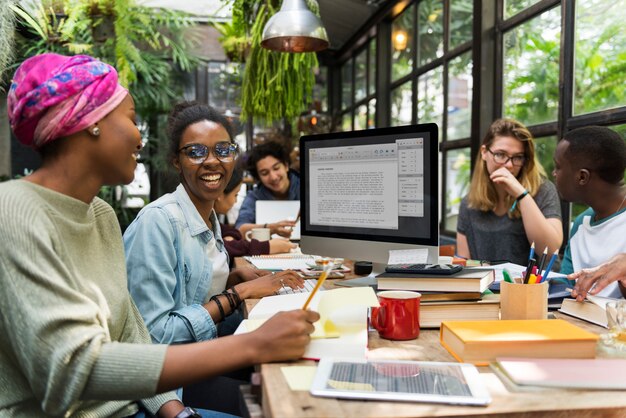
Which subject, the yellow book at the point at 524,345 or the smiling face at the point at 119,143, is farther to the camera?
the smiling face at the point at 119,143

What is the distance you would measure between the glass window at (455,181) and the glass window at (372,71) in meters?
2.24

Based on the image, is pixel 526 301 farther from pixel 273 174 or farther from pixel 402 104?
pixel 402 104

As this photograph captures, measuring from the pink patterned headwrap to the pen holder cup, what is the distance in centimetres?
91


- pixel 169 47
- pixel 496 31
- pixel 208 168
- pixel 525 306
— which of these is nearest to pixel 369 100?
pixel 169 47

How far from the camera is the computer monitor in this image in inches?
60.3

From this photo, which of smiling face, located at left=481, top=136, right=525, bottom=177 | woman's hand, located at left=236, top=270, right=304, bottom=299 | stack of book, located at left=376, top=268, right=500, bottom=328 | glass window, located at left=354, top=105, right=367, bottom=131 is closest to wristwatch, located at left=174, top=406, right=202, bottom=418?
woman's hand, located at left=236, top=270, right=304, bottom=299

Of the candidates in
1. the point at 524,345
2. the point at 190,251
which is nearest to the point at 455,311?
the point at 524,345

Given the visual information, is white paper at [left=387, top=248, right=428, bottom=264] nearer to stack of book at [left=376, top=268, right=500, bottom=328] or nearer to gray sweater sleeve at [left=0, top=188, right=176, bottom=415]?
stack of book at [left=376, top=268, right=500, bottom=328]

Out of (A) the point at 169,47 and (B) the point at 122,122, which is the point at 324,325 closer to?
(B) the point at 122,122

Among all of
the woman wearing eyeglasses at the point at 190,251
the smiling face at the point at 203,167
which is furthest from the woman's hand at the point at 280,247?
the smiling face at the point at 203,167

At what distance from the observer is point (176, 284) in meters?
1.49

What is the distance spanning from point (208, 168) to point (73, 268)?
0.79 metres

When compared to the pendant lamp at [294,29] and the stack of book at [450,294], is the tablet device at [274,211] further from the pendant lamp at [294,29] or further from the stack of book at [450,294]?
the stack of book at [450,294]

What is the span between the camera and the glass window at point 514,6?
3334 millimetres
